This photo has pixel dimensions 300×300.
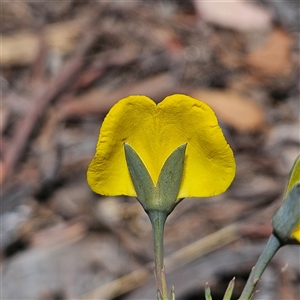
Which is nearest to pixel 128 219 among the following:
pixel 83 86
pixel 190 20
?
pixel 83 86

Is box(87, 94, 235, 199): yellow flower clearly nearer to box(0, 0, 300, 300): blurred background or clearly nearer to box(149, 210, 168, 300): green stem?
box(149, 210, 168, 300): green stem

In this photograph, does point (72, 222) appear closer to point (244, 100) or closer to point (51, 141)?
point (51, 141)

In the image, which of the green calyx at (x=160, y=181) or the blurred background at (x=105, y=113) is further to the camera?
the blurred background at (x=105, y=113)

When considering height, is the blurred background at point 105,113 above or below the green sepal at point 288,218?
below

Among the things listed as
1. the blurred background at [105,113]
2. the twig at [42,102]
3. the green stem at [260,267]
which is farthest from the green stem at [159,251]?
the twig at [42,102]

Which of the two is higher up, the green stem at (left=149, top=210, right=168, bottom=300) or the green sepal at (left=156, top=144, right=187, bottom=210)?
the green sepal at (left=156, top=144, right=187, bottom=210)

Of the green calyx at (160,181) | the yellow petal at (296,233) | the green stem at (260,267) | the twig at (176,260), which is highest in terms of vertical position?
the green calyx at (160,181)

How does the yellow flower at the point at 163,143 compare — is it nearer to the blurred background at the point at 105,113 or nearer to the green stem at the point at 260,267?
the green stem at the point at 260,267

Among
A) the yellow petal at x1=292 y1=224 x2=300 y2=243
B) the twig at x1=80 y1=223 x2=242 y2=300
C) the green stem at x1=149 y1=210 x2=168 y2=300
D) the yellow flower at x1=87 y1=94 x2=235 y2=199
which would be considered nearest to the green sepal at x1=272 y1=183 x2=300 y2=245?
the yellow petal at x1=292 y1=224 x2=300 y2=243
